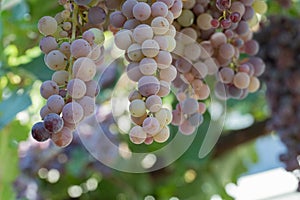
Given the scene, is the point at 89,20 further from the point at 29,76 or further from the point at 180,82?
the point at 29,76

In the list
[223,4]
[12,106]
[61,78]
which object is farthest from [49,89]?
[12,106]

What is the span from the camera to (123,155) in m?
1.19

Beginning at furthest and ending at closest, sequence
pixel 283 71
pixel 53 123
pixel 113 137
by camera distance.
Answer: pixel 113 137
pixel 283 71
pixel 53 123

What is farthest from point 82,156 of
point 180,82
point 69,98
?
point 69,98

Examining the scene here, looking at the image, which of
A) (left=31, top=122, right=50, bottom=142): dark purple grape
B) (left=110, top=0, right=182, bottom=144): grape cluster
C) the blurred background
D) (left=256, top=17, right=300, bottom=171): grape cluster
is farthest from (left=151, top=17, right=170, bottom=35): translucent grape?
(left=256, top=17, right=300, bottom=171): grape cluster

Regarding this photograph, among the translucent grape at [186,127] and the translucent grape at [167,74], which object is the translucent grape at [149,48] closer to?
the translucent grape at [167,74]

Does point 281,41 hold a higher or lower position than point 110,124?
higher

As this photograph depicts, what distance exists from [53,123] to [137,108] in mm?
54

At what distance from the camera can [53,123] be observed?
1.21 feet

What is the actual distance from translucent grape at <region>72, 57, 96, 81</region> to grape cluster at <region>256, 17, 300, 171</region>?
2.12 feet

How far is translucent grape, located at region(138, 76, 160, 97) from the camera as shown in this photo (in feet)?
1.28

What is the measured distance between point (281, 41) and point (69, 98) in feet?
2.25

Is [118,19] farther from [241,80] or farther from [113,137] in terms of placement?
[113,137]

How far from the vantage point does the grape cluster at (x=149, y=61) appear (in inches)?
15.1
